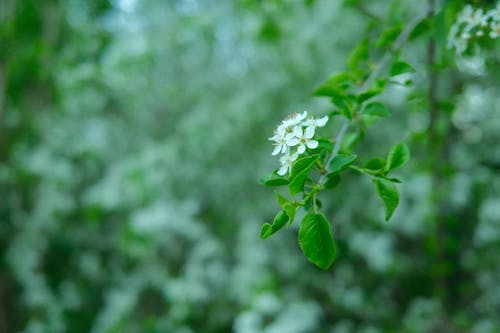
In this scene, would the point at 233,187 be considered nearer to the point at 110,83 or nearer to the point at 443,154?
the point at 110,83

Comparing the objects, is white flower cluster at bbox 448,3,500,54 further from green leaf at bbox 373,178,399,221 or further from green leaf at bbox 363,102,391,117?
green leaf at bbox 373,178,399,221

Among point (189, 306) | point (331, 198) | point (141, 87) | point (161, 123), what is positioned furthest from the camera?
point (161, 123)

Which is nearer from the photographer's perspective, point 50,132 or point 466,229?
point 466,229

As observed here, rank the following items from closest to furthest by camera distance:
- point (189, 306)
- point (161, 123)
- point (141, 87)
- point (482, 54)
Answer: point (482, 54) < point (189, 306) < point (141, 87) < point (161, 123)

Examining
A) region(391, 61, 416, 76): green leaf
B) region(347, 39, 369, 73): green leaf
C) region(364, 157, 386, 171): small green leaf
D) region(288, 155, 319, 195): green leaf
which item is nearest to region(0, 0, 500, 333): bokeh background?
region(347, 39, 369, 73): green leaf

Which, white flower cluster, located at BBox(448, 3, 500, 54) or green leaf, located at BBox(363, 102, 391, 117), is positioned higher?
white flower cluster, located at BBox(448, 3, 500, 54)

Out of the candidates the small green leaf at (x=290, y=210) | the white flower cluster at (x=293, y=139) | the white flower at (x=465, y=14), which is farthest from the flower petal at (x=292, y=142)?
the white flower at (x=465, y=14)

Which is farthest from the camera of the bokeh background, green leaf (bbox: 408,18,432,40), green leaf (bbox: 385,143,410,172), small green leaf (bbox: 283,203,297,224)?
the bokeh background

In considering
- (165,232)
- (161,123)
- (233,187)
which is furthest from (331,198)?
(161,123)
